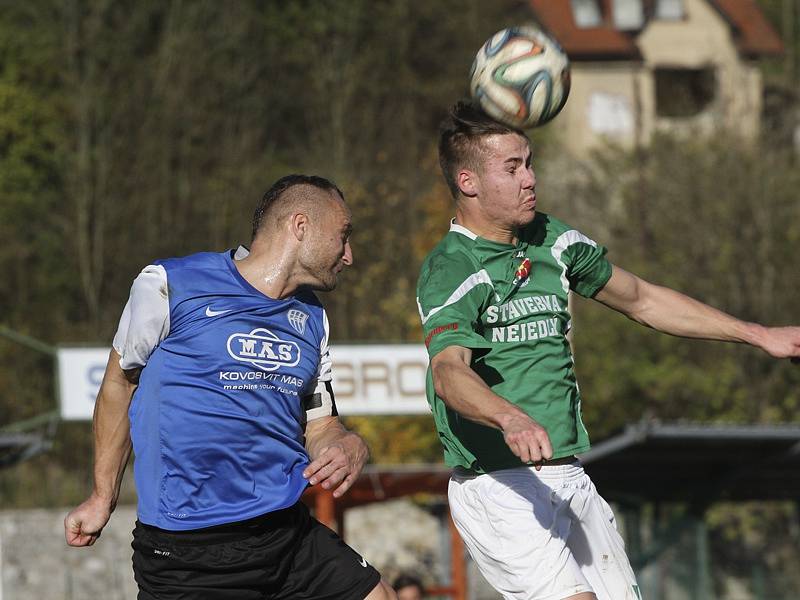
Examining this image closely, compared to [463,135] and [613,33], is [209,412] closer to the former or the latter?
[463,135]

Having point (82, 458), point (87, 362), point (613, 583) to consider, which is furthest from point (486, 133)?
point (82, 458)

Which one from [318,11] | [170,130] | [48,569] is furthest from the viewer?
[318,11]

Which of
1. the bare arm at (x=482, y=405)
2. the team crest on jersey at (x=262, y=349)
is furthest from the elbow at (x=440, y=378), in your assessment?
the team crest on jersey at (x=262, y=349)

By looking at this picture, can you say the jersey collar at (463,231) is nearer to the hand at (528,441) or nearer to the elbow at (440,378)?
the elbow at (440,378)

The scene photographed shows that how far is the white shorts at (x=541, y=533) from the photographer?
5.39 metres

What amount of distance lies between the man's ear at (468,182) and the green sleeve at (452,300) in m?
0.31

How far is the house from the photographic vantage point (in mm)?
41125

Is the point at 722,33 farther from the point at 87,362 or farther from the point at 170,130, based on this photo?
the point at 87,362

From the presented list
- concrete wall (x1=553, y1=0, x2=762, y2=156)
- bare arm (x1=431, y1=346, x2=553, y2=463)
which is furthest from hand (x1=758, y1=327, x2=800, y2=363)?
concrete wall (x1=553, y1=0, x2=762, y2=156)

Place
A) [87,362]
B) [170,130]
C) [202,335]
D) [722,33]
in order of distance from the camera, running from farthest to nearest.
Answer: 1. [722,33]
2. [170,130]
3. [87,362]
4. [202,335]

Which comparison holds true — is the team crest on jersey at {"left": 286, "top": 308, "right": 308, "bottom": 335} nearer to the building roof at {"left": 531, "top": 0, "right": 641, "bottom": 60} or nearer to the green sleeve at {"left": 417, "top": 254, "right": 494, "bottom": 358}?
the green sleeve at {"left": 417, "top": 254, "right": 494, "bottom": 358}

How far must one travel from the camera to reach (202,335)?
525cm

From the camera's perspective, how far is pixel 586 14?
43906 mm

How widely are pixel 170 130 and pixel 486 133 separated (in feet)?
71.3
